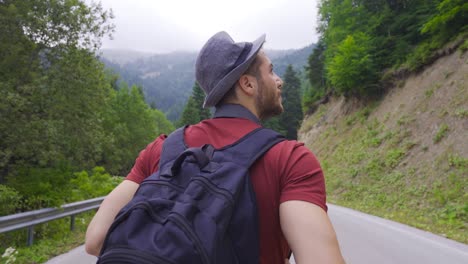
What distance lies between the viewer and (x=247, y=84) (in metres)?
1.70

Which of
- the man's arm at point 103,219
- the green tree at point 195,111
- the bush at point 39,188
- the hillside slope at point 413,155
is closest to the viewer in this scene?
the man's arm at point 103,219

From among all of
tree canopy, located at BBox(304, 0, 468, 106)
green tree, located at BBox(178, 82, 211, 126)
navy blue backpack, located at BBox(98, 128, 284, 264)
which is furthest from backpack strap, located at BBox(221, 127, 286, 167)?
green tree, located at BBox(178, 82, 211, 126)

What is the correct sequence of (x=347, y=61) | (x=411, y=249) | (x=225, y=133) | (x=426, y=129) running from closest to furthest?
1. (x=225, y=133)
2. (x=411, y=249)
3. (x=426, y=129)
4. (x=347, y=61)

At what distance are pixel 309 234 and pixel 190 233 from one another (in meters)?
0.40

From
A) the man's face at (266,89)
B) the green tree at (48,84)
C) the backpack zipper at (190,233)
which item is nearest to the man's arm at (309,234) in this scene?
the backpack zipper at (190,233)

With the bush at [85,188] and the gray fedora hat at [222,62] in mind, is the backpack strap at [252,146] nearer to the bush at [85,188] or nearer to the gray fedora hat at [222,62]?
the gray fedora hat at [222,62]

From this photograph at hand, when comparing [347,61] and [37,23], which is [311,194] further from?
[347,61]

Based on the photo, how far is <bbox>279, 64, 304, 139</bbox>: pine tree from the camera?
59025 mm

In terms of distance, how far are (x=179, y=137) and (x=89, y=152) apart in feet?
50.2

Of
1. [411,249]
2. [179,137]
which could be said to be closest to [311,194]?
[179,137]

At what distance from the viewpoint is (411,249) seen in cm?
731

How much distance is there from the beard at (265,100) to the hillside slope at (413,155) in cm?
874

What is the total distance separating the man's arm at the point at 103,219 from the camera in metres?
1.61

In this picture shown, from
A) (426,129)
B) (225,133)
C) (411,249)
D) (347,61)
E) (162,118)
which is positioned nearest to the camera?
(225,133)
